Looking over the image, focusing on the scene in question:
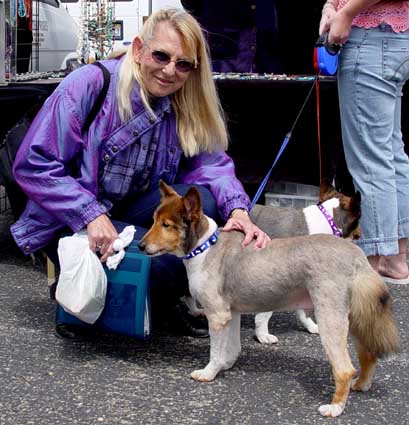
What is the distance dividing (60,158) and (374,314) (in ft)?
4.67

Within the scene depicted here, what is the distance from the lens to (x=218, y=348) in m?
2.92

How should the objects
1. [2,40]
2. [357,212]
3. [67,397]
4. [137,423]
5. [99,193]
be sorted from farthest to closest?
[2,40], [357,212], [99,193], [67,397], [137,423]

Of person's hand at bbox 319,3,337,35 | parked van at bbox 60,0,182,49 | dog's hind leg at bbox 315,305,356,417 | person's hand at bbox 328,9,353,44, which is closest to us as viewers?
dog's hind leg at bbox 315,305,356,417

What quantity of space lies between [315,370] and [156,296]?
2.48ft

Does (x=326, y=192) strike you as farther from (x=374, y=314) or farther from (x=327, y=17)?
(x=374, y=314)

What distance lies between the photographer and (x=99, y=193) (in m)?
3.31

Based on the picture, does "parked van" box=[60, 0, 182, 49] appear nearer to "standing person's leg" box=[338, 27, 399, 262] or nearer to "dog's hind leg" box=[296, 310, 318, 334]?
"standing person's leg" box=[338, 27, 399, 262]

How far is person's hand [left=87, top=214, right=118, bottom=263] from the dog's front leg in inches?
19.8

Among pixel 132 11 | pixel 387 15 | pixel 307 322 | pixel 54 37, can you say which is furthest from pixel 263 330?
pixel 132 11

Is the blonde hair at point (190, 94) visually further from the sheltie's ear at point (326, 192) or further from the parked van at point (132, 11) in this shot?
the parked van at point (132, 11)

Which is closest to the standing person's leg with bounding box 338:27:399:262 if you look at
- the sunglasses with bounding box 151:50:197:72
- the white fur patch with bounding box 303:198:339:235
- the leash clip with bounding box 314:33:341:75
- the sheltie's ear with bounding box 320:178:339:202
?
the leash clip with bounding box 314:33:341:75

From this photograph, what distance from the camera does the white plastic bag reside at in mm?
2979

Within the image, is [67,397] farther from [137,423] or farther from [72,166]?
[72,166]

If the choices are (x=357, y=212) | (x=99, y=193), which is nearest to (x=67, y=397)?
(x=99, y=193)
